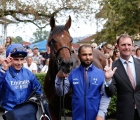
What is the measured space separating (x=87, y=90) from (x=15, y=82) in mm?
950

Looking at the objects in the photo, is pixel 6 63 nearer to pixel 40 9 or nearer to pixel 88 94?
pixel 88 94

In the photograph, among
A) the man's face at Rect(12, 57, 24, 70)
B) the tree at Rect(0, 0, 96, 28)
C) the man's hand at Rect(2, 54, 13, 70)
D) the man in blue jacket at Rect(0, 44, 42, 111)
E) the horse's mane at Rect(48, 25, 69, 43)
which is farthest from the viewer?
the tree at Rect(0, 0, 96, 28)

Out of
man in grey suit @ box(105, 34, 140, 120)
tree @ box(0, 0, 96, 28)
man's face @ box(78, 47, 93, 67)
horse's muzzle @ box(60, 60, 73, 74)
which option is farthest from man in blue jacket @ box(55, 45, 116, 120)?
tree @ box(0, 0, 96, 28)

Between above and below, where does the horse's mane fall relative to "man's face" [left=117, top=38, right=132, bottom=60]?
above

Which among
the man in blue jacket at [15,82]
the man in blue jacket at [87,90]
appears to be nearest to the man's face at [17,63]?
the man in blue jacket at [15,82]

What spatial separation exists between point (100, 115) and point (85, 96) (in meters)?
0.31

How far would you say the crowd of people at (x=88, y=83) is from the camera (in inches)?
156

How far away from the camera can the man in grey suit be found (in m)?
4.34

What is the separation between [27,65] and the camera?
33.8ft

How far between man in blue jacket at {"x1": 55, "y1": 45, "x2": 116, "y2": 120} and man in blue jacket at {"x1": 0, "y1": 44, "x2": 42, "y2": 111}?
40 cm

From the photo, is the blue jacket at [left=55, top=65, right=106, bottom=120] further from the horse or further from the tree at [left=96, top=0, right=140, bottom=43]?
the tree at [left=96, top=0, right=140, bottom=43]

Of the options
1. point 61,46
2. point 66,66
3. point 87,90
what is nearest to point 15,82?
point 66,66

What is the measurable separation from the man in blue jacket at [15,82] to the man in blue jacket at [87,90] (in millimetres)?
400

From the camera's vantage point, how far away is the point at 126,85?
4340 mm
